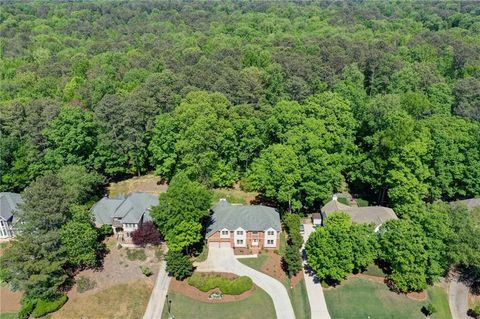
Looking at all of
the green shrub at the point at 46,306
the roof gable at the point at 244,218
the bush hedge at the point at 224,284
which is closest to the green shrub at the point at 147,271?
the bush hedge at the point at 224,284

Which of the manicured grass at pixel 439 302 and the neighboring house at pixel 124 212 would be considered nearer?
the manicured grass at pixel 439 302

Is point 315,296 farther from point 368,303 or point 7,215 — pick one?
point 7,215

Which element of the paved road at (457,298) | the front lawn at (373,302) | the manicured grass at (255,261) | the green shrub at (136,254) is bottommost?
the paved road at (457,298)

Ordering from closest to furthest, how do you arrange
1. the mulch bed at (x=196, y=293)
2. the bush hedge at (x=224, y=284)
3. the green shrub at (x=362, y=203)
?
the mulch bed at (x=196, y=293)
the bush hedge at (x=224, y=284)
the green shrub at (x=362, y=203)

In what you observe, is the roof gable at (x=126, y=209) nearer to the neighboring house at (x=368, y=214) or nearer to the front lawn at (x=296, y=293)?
the front lawn at (x=296, y=293)

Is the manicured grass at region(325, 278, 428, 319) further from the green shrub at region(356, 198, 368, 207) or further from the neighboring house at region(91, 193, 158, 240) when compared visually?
the neighboring house at region(91, 193, 158, 240)

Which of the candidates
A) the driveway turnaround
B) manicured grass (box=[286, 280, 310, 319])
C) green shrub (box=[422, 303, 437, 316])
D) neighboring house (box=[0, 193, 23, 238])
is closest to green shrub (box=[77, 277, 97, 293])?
the driveway turnaround

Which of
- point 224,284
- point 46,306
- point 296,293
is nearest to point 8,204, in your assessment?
point 46,306
